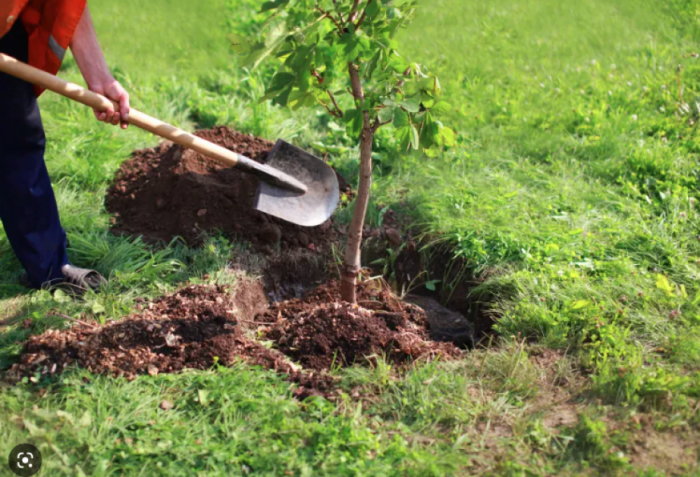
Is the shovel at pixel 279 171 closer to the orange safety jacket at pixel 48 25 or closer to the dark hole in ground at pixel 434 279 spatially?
the orange safety jacket at pixel 48 25

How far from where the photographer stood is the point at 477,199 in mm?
3998

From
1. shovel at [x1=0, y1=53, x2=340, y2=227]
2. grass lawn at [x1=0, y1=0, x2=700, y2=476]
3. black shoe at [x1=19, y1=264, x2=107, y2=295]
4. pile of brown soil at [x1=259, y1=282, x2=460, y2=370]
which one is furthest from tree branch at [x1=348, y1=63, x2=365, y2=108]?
black shoe at [x1=19, y1=264, x2=107, y2=295]

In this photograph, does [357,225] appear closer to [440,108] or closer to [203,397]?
[440,108]

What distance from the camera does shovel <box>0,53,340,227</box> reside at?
120 inches

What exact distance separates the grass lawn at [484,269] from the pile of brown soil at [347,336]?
15cm

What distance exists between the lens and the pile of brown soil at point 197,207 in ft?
12.2

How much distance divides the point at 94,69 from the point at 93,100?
0.22 m

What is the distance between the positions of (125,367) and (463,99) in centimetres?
361

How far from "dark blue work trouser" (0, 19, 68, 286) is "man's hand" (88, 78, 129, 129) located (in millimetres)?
296

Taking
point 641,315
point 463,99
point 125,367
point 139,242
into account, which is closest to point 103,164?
point 139,242

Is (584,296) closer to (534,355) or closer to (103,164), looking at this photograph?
(534,355)

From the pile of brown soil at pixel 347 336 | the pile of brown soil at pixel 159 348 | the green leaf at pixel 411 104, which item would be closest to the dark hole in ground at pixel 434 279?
the pile of brown soil at pixel 347 336

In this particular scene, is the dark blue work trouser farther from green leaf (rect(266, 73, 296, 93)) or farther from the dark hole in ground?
the dark hole in ground

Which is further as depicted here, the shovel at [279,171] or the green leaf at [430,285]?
the green leaf at [430,285]
